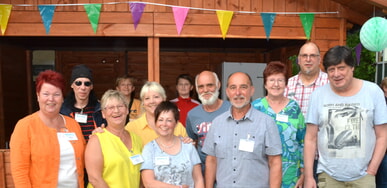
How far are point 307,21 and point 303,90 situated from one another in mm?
2114

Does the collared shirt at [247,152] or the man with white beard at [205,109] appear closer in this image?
the collared shirt at [247,152]

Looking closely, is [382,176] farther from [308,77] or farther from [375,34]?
[375,34]

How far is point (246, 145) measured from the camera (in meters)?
2.01

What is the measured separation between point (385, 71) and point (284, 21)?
165 cm

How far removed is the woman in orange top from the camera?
1.96 metres

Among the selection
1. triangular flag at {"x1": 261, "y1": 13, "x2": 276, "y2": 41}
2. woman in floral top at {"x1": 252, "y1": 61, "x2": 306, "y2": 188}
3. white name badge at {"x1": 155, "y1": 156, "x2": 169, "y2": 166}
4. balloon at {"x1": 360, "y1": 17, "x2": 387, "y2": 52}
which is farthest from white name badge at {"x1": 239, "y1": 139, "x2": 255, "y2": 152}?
triangular flag at {"x1": 261, "y1": 13, "x2": 276, "y2": 41}

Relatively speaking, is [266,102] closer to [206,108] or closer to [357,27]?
[206,108]

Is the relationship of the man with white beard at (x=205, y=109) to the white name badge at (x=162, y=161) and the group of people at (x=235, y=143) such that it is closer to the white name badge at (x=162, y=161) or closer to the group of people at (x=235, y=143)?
the group of people at (x=235, y=143)

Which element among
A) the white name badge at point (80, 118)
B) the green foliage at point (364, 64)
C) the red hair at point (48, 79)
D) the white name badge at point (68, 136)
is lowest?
the white name badge at point (68, 136)

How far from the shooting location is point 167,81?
7.44 meters

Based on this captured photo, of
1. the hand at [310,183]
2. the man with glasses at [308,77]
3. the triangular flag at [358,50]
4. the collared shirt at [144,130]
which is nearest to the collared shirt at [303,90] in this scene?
the man with glasses at [308,77]

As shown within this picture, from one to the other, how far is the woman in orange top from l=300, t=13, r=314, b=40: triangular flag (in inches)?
140

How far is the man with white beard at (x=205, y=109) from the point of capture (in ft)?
8.62

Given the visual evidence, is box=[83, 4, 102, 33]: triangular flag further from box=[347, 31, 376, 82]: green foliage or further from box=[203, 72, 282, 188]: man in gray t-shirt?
box=[347, 31, 376, 82]: green foliage
